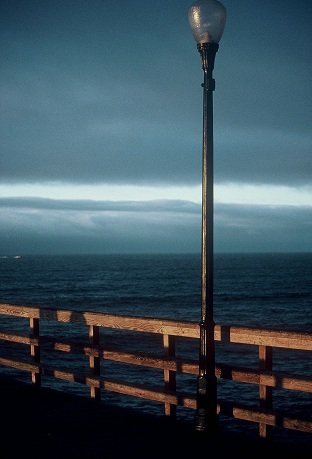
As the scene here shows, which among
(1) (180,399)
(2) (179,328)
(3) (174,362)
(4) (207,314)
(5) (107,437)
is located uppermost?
(4) (207,314)

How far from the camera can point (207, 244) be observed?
19.3 ft

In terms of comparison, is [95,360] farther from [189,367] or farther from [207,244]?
[207,244]

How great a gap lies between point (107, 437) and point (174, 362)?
3.83ft

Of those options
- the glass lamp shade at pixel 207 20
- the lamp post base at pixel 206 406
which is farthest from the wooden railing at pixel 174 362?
the glass lamp shade at pixel 207 20

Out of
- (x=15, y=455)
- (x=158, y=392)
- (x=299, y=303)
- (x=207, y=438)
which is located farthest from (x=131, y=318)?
(x=299, y=303)

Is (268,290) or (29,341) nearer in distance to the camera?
(29,341)

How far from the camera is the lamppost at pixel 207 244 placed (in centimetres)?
585

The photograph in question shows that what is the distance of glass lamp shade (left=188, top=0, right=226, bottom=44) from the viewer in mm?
6004

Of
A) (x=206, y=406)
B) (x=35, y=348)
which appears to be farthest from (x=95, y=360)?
(x=206, y=406)

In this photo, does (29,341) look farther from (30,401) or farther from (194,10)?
(194,10)

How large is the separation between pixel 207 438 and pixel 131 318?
1.76 metres

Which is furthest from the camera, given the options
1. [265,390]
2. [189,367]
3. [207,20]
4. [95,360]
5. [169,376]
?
[95,360]

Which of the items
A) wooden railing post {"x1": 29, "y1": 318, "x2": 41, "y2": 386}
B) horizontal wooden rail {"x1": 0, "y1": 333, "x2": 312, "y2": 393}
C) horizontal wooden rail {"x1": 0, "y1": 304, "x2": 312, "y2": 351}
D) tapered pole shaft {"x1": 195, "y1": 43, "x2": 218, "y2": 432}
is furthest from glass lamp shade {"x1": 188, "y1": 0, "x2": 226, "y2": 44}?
wooden railing post {"x1": 29, "y1": 318, "x2": 41, "y2": 386}

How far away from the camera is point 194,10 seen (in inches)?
238
